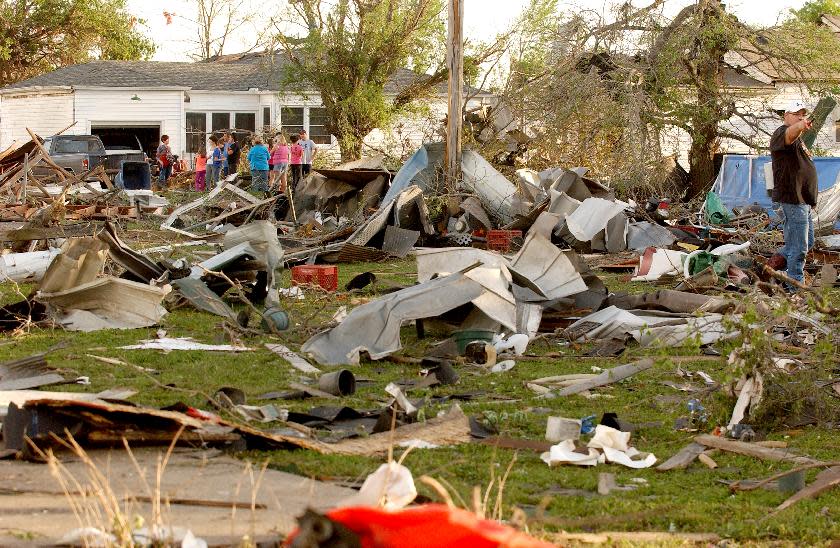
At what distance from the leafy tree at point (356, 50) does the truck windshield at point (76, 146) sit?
246 inches

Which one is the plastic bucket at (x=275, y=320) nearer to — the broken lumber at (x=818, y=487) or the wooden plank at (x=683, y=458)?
the wooden plank at (x=683, y=458)

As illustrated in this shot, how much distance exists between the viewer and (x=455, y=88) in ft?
65.7

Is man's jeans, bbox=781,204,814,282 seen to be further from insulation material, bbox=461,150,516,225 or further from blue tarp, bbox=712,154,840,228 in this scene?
blue tarp, bbox=712,154,840,228

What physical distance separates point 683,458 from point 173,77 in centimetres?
4127

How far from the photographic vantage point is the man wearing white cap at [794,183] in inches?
447

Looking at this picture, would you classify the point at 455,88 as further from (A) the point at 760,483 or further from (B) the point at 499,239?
(A) the point at 760,483

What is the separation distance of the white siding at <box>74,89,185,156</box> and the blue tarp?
2588cm

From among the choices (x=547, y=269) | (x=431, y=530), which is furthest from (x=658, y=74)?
(x=431, y=530)

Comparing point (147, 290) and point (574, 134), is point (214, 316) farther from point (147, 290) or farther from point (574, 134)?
point (574, 134)

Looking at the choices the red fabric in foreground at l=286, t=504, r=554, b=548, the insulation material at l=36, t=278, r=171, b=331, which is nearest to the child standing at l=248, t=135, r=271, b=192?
the insulation material at l=36, t=278, r=171, b=331

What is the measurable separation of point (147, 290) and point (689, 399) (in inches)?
205

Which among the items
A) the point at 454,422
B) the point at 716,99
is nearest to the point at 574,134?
the point at 716,99

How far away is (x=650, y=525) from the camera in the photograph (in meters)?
4.56

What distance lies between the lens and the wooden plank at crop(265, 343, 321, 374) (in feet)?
26.8
